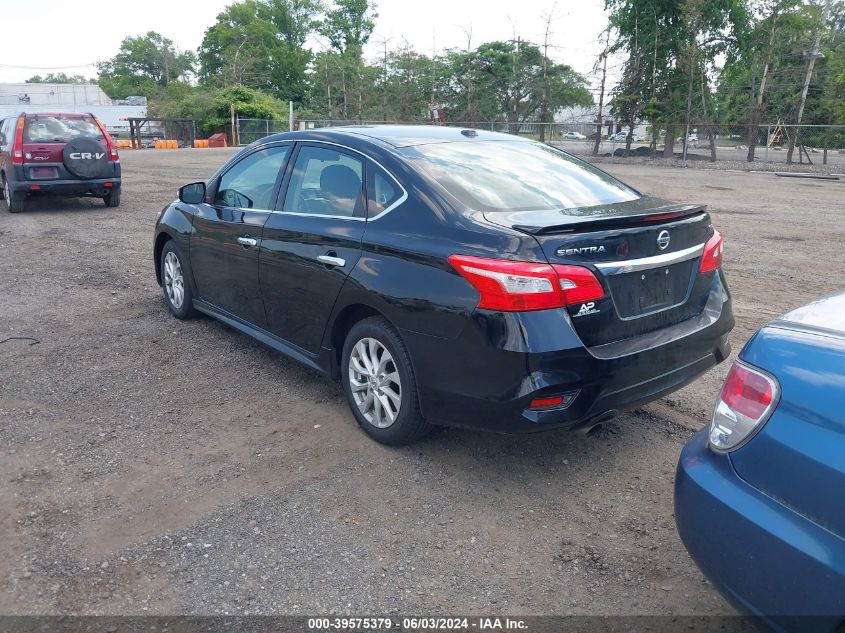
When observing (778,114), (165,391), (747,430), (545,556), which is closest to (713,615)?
(545,556)

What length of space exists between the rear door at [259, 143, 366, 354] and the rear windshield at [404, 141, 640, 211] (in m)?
0.48

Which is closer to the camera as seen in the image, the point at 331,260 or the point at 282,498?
the point at 282,498

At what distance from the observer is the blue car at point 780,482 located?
1806 millimetres

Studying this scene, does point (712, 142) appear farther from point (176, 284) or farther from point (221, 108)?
point (221, 108)

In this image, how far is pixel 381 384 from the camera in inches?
149

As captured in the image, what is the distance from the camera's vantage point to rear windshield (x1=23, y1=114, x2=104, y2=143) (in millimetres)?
11961

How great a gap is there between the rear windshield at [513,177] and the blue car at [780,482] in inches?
67.9

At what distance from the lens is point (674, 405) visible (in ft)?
14.5

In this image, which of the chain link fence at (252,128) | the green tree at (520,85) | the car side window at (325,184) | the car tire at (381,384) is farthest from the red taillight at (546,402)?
the chain link fence at (252,128)

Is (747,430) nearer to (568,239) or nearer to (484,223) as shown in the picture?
(568,239)

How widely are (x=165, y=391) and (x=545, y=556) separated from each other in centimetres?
291

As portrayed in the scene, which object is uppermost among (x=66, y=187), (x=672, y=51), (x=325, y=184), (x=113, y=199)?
(x=672, y=51)

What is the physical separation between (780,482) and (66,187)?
42.5 ft

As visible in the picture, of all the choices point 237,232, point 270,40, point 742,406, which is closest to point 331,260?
point 237,232
